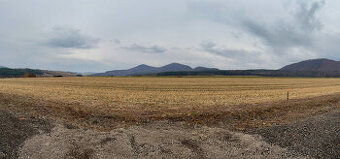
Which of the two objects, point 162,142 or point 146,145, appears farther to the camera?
point 162,142

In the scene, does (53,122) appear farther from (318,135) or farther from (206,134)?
(318,135)

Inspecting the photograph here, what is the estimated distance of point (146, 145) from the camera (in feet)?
31.0

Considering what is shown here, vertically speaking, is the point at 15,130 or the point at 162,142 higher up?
the point at 15,130

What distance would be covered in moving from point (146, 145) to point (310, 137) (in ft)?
23.1

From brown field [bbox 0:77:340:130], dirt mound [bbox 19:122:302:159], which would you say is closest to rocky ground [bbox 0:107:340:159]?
dirt mound [bbox 19:122:302:159]

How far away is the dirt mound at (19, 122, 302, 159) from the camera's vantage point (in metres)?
8.67

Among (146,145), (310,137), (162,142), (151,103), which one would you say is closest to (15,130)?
(146,145)

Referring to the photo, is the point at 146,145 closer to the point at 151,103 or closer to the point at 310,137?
the point at 310,137

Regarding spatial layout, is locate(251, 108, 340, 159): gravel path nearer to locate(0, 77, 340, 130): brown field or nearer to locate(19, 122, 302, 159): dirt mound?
locate(19, 122, 302, 159): dirt mound

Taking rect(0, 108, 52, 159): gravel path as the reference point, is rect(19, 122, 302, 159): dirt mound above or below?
below

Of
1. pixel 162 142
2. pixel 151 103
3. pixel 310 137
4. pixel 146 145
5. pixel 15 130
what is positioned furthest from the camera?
pixel 151 103

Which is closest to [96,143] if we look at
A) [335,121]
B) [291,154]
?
[291,154]

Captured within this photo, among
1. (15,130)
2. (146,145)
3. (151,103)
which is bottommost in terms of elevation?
(151,103)

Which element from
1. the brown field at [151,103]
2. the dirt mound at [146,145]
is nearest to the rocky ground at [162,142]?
the dirt mound at [146,145]
